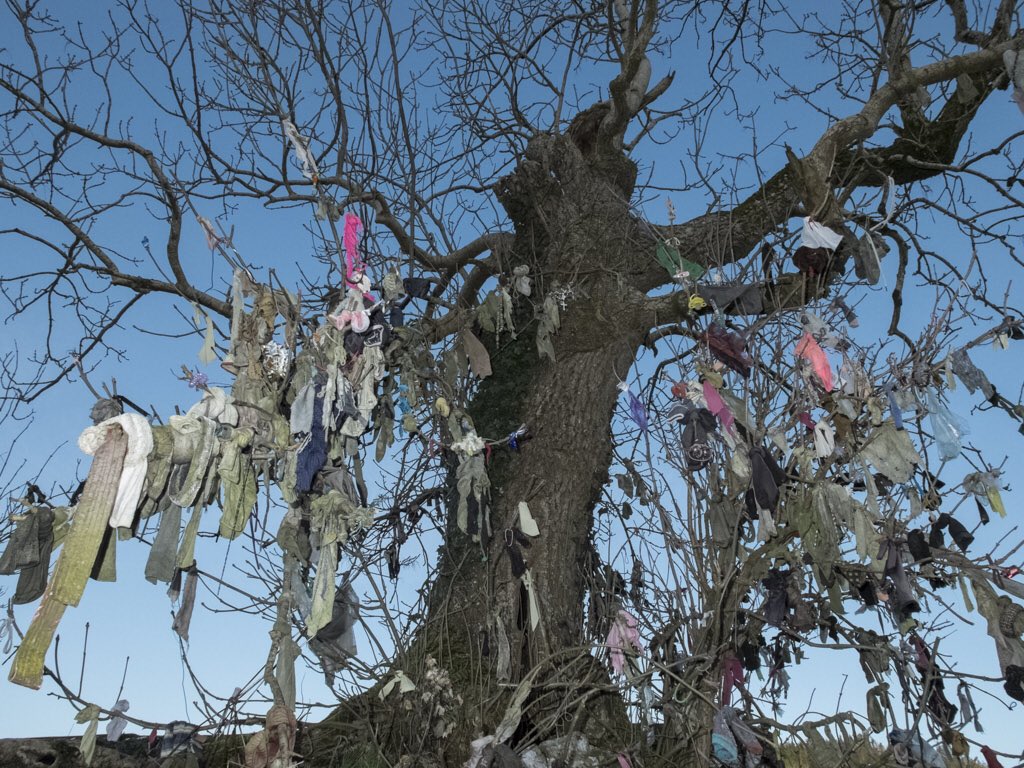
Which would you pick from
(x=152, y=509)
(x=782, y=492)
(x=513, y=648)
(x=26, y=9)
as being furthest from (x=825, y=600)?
(x=26, y=9)

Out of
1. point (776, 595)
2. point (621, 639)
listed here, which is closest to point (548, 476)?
point (621, 639)

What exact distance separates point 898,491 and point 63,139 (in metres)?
5.61

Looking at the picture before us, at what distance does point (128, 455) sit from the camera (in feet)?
11.9

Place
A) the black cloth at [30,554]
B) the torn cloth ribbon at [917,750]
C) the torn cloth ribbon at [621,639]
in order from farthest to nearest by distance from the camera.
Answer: the torn cloth ribbon at [621,639] → the torn cloth ribbon at [917,750] → the black cloth at [30,554]

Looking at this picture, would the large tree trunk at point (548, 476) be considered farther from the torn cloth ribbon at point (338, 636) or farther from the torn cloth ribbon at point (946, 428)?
the torn cloth ribbon at point (946, 428)

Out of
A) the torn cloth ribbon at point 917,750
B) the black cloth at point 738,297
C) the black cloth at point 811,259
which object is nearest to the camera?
the torn cloth ribbon at point 917,750

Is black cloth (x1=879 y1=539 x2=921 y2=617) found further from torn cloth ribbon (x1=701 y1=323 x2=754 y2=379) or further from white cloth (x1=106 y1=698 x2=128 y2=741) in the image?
white cloth (x1=106 y1=698 x2=128 y2=741)

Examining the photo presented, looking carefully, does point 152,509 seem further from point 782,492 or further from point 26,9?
point 26,9

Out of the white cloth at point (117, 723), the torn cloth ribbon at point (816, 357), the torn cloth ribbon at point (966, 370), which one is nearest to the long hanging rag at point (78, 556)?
the white cloth at point (117, 723)

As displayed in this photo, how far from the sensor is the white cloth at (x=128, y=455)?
3.59 m

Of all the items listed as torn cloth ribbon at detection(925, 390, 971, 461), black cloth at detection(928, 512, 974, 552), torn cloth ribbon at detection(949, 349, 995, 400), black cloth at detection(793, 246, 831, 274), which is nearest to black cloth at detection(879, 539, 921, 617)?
black cloth at detection(928, 512, 974, 552)

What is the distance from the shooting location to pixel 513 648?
4328 millimetres

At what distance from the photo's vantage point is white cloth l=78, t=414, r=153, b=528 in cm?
359

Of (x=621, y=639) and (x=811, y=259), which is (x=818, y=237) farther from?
(x=621, y=639)
